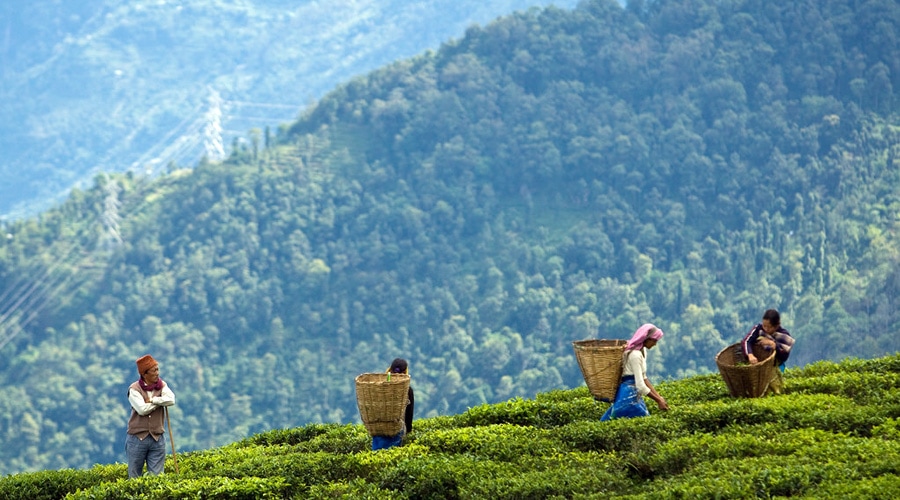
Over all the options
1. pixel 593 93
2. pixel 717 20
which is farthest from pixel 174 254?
pixel 717 20

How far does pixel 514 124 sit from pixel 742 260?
35.9 metres

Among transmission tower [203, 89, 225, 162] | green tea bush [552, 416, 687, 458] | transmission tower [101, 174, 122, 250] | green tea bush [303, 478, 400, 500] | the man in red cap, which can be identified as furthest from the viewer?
transmission tower [203, 89, 225, 162]

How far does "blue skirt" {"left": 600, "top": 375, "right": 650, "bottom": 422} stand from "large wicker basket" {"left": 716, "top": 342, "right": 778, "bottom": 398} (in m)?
1.17

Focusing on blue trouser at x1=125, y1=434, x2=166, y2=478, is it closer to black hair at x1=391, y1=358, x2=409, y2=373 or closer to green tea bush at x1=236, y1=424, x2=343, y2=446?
black hair at x1=391, y1=358, x2=409, y2=373

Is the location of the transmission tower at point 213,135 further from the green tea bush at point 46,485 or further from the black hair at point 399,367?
the black hair at point 399,367

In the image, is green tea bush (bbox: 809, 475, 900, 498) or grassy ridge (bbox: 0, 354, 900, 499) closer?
green tea bush (bbox: 809, 475, 900, 498)

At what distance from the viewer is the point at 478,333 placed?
3900 inches

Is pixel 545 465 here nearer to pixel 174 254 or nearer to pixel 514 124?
pixel 174 254

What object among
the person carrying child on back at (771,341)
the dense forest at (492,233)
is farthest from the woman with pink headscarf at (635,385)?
the dense forest at (492,233)

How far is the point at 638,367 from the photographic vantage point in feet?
39.4

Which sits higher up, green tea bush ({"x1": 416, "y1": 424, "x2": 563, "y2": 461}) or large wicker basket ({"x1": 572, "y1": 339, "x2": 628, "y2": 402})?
large wicker basket ({"x1": 572, "y1": 339, "x2": 628, "y2": 402})

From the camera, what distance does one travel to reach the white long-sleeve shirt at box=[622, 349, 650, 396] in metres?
12.0

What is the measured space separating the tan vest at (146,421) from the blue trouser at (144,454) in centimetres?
7

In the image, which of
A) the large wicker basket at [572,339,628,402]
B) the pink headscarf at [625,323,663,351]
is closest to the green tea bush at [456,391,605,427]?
the large wicker basket at [572,339,628,402]
